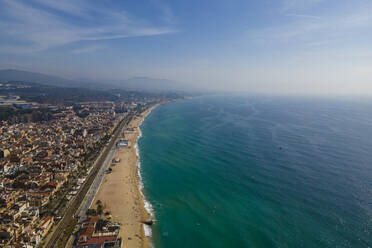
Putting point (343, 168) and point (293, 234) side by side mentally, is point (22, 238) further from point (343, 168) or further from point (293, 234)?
point (343, 168)

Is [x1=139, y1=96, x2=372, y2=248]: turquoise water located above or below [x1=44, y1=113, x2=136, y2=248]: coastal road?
above

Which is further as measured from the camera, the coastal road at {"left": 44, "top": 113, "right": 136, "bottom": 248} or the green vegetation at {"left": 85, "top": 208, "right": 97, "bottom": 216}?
the green vegetation at {"left": 85, "top": 208, "right": 97, "bottom": 216}

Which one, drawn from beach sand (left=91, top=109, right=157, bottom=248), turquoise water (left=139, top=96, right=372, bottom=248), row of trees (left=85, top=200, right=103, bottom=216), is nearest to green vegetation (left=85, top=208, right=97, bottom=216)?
row of trees (left=85, top=200, right=103, bottom=216)

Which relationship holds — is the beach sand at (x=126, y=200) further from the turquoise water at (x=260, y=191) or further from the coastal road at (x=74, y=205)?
the coastal road at (x=74, y=205)

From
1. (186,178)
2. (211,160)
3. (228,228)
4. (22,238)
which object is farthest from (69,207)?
(211,160)

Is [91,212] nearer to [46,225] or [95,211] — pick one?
[95,211]

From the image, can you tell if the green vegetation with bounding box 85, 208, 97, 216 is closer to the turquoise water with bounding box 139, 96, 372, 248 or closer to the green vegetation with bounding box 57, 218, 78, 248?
the green vegetation with bounding box 57, 218, 78, 248

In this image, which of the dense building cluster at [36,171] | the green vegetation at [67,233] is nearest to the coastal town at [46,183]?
the dense building cluster at [36,171]
